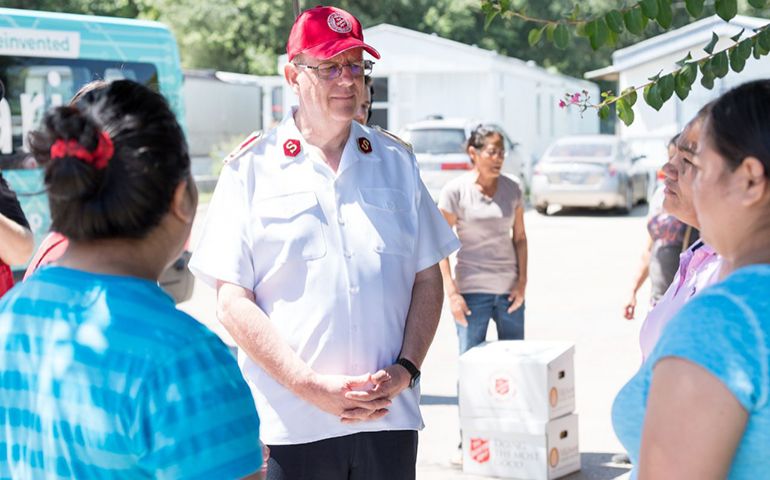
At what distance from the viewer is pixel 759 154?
73.7 inches

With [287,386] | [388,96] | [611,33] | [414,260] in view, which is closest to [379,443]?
[287,386]

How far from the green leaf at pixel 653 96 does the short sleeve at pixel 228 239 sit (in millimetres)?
1495

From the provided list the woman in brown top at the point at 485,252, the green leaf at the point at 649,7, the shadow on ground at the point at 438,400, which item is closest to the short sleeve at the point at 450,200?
the woman in brown top at the point at 485,252

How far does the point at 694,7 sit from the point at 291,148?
1408 mm

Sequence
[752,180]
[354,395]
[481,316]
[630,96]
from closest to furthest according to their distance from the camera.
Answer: [752,180] → [354,395] → [630,96] → [481,316]

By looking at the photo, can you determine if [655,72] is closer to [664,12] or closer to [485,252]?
[485,252]

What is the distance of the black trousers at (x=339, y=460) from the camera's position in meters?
3.29

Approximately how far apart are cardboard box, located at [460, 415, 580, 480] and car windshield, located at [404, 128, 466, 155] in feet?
58.8

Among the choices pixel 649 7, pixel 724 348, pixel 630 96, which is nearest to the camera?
pixel 724 348

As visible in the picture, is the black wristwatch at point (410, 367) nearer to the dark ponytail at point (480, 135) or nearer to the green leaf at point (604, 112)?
the green leaf at point (604, 112)

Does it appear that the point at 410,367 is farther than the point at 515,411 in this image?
No

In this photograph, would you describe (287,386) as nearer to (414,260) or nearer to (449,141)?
(414,260)

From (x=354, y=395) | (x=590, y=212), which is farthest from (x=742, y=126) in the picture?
(x=590, y=212)

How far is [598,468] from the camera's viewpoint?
Answer: 254 inches
